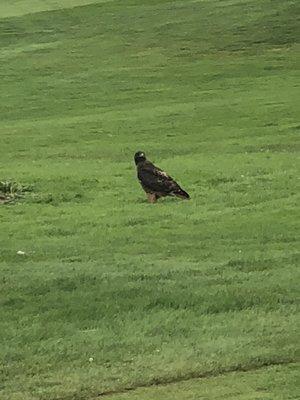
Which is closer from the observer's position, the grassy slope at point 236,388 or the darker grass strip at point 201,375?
the grassy slope at point 236,388

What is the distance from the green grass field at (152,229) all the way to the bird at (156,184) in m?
0.21

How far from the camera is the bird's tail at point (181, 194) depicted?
53.4 ft

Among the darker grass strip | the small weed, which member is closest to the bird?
the small weed

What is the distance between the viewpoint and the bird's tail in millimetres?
16266

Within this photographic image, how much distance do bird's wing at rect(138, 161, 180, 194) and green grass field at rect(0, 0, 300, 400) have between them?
275 mm

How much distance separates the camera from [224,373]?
26.7ft

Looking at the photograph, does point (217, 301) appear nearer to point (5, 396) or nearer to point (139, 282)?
point (139, 282)

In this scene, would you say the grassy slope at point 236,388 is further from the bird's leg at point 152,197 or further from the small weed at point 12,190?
the small weed at point 12,190

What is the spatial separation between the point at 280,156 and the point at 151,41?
2082cm

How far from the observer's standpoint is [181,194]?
16359 millimetres

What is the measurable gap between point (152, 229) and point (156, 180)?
6.65 ft

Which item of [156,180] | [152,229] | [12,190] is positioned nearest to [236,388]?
[152,229]

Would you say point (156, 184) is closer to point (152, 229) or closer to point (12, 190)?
point (152, 229)

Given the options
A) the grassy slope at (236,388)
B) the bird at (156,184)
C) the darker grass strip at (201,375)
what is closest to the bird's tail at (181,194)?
the bird at (156,184)
